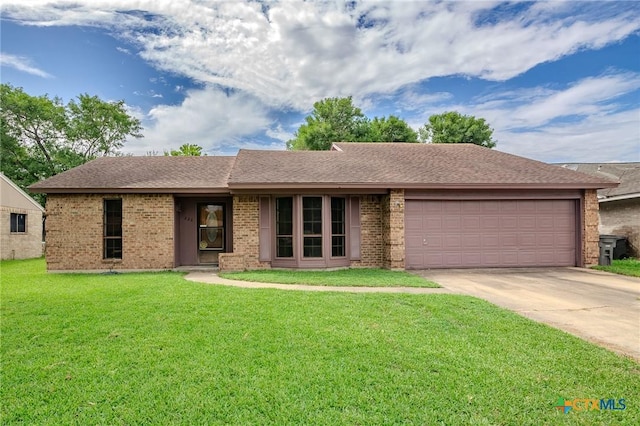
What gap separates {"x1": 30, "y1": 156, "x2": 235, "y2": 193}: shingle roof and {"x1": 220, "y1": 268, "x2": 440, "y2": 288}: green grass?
299 cm

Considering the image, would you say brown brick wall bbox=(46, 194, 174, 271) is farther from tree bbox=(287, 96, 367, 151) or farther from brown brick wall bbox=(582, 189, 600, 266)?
tree bbox=(287, 96, 367, 151)

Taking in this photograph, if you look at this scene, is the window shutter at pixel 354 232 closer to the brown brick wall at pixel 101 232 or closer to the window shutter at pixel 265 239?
A: the window shutter at pixel 265 239

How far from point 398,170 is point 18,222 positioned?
1801cm

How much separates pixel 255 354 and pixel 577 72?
19.4 m

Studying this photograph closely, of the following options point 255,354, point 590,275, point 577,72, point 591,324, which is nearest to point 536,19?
point 577,72

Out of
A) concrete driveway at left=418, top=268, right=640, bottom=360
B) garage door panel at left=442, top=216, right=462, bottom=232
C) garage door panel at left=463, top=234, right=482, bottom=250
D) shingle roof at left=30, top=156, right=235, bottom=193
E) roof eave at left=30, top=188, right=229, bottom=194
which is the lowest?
concrete driveway at left=418, top=268, right=640, bottom=360

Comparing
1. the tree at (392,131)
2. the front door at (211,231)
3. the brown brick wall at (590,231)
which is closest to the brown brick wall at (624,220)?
the brown brick wall at (590,231)

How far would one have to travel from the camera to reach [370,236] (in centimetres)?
1032

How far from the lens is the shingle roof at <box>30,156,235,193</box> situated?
9898 millimetres

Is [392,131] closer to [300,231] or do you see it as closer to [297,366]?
[300,231]

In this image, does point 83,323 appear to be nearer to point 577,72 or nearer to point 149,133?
point 577,72

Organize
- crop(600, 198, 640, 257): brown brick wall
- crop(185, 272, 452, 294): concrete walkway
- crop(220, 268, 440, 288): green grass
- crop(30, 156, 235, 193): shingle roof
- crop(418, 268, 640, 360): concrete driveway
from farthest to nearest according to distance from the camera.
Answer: crop(600, 198, 640, 257): brown brick wall → crop(30, 156, 235, 193): shingle roof → crop(220, 268, 440, 288): green grass → crop(185, 272, 452, 294): concrete walkway → crop(418, 268, 640, 360): concrete driveway

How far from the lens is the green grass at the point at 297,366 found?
8.55 ft

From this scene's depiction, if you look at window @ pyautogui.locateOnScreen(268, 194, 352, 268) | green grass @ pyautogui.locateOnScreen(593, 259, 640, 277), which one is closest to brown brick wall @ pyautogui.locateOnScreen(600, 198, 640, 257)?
green grass @ pyautogui.locateOnScreen(593, 259, 640, 277)
